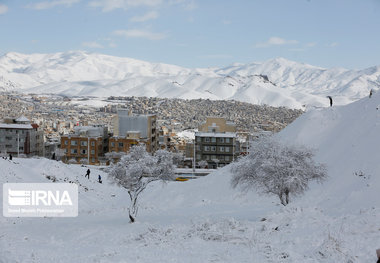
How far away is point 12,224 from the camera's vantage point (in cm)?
3033

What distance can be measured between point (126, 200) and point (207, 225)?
26.9 metres

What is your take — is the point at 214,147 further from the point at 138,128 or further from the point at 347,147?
the point at 347,147

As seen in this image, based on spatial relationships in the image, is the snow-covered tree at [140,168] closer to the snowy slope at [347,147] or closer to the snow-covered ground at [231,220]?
the snow-covered ground at [231,220]

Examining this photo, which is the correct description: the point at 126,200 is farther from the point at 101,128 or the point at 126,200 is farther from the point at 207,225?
the point at 101,128

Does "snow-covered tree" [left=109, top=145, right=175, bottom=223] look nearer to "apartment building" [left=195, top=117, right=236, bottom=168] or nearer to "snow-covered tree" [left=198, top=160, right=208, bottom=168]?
"snow-covered tree" [left=198, top=160, right=208, bottom=168]

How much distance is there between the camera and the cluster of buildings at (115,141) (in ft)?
327

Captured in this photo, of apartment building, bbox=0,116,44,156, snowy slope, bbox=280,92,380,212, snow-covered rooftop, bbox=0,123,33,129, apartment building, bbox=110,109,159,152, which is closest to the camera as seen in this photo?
snowy slope, bbox=280,92,380,212

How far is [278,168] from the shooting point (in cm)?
2961

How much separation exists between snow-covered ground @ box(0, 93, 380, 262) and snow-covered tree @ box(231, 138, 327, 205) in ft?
6.05

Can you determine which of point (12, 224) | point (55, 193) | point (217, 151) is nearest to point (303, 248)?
point (12, 224)

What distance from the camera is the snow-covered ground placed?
1806 centimetres

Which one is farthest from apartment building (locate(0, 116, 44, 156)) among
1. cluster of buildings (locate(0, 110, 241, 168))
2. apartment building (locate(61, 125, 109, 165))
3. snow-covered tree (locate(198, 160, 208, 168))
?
snow-covered tree (locate(198, 160, 208, 168))

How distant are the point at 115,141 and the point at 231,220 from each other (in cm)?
8763

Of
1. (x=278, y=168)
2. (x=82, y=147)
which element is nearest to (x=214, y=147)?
(x=82, y=147)
